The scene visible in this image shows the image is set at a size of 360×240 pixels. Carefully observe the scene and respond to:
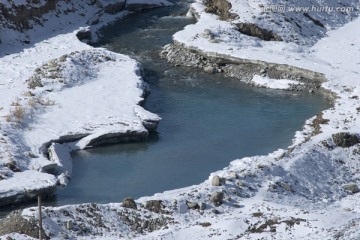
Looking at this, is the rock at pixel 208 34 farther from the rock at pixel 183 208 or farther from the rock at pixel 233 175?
the rock at pixel 183 208

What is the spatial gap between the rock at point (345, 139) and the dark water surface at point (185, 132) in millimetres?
2545

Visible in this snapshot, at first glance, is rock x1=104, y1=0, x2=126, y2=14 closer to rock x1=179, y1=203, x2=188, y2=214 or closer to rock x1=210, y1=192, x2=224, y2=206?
rock x1=210, y1=192, x2=224, y2=206

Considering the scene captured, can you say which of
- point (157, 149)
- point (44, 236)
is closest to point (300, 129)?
point (157, 149)

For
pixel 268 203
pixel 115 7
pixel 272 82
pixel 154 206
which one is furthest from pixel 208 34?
pixel 154 206

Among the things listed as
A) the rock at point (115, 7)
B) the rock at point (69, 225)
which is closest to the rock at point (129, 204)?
the rock at point (69, 225)

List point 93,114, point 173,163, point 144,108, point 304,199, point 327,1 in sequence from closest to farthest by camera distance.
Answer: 1. point 304,199
2. point 173,163
3. point 93,114
4. point 144,108
5. point 327,1

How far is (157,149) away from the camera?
39281 mm

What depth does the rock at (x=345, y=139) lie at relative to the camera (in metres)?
37.9

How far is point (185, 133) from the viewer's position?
134ft

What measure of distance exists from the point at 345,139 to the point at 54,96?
14719mm

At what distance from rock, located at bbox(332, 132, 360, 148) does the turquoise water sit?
8.35 ft

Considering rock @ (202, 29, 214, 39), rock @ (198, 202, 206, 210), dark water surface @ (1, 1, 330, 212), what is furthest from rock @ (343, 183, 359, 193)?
rock @ (202, 29, 214, 39)

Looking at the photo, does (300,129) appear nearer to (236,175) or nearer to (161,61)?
(236,175)

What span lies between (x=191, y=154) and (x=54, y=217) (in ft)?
30.8
